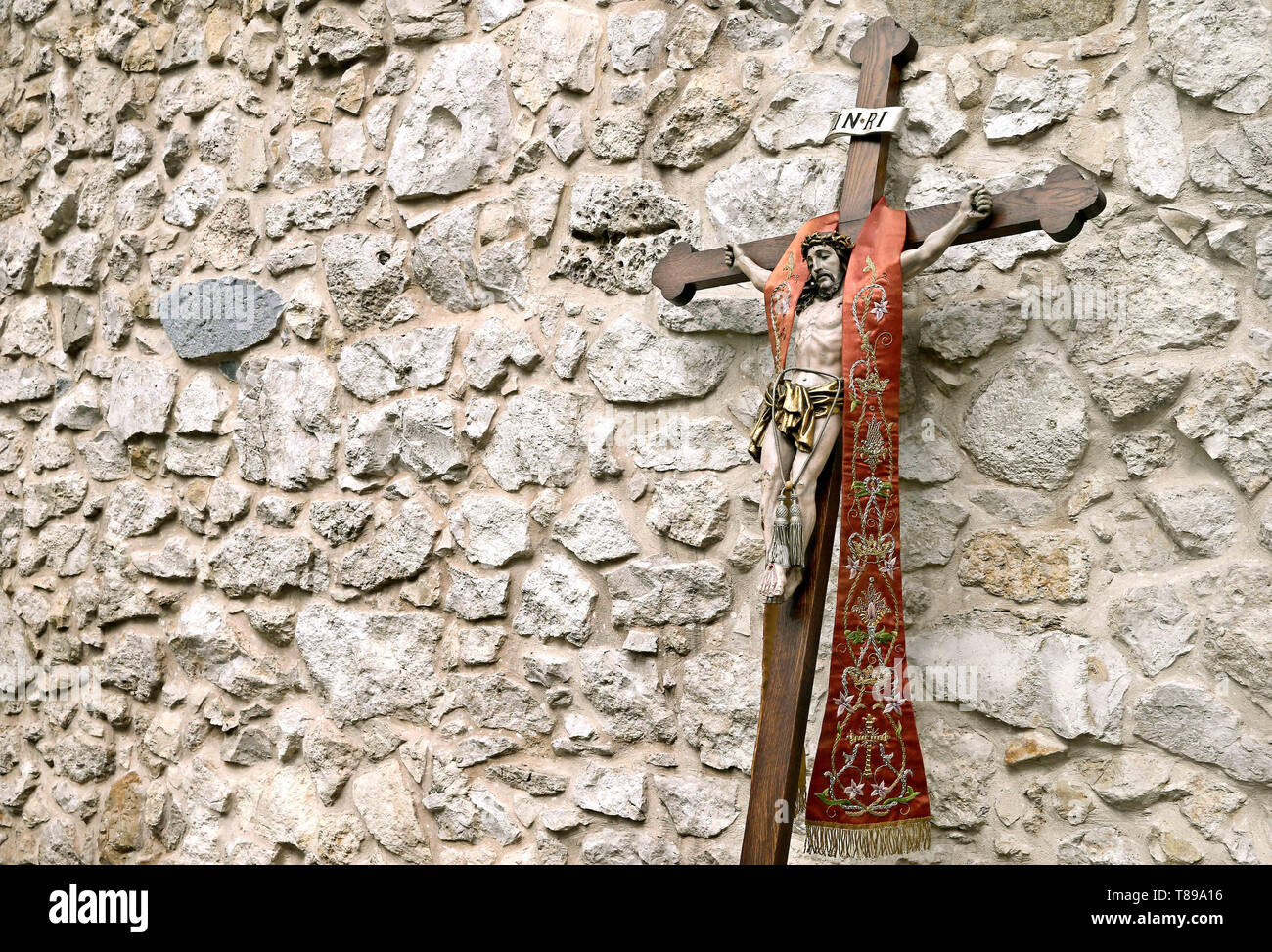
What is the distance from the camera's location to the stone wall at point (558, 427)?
1.90 m

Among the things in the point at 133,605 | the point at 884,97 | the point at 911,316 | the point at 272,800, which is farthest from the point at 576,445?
the point at 133,605

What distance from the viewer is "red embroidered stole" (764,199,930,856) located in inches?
73.0

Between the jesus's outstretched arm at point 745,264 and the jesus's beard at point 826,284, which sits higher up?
the jesus's outstretched arm at point 745,264

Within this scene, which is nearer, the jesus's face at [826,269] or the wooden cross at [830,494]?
the wooden cross at [830,494]

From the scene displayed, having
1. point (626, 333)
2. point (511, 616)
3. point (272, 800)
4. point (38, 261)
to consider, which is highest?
point (38, 261)

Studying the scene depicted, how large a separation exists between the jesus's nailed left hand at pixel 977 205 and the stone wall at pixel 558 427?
20cm

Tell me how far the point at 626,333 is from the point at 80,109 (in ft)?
6.78

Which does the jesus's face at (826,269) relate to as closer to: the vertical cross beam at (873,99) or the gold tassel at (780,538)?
the vertical cross beam at (873,99)

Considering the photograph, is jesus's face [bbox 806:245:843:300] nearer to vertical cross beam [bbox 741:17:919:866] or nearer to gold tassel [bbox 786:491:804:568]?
vertical cross beam [bbox 741:17:919:866]

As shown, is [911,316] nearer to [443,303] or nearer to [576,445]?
[576,445]

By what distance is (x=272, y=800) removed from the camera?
2807 millimetres

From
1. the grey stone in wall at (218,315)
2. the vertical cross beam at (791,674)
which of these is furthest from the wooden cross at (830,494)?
the grey stone in wall at (218,315)

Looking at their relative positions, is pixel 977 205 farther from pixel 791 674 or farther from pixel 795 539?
pixel 791 674

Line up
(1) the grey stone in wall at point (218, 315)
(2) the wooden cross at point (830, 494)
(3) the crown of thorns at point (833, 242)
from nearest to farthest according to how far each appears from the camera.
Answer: (2) the wooden cross at point (830, 494) < (3) the crown of thorns at point (833, 242) < (1) the grey stone in wall at point (218, 315)
